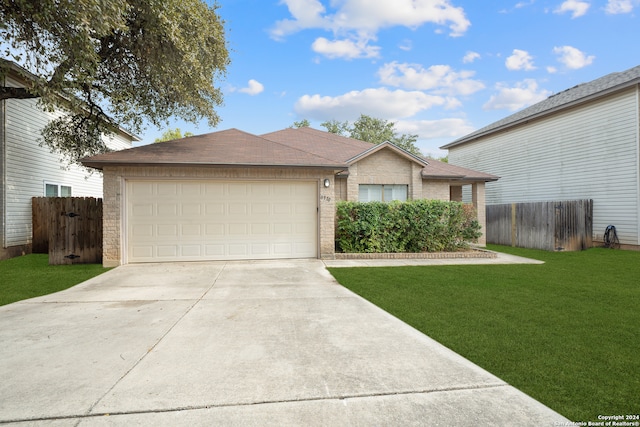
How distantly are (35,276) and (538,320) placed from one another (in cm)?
1054

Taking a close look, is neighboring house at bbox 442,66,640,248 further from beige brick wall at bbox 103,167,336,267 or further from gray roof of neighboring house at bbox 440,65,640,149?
beige brick wall at bbox 103,167,336,267

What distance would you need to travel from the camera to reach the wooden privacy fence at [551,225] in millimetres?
12219

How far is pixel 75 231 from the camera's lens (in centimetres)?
927

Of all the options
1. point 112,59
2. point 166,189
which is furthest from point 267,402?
point 112,59

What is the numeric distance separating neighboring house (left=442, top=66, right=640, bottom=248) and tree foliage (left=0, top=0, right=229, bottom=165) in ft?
50.7

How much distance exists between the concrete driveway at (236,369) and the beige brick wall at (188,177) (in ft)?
12.0

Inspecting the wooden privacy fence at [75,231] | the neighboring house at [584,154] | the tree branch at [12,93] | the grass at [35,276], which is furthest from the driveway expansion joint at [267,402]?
the neighboring house at [584,154]

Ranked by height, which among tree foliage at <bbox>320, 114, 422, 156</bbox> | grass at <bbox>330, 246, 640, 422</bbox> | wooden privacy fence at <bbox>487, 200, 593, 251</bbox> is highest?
tree foliage at <bbox>320, 114, 422, 156</bbox>

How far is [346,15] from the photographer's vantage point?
12586mm

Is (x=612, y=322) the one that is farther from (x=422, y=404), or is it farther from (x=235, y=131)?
(x=235, y=131)

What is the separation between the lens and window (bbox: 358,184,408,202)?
43.0ft

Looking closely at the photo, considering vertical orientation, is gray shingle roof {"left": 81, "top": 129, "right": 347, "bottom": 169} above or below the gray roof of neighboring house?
below

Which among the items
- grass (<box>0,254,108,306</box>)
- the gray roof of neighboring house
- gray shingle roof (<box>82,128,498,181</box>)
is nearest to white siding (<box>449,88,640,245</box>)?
the gray roof of neighboring house

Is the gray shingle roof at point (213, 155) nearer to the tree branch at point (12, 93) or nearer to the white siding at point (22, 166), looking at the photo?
the tree branch at point (12, 93)
